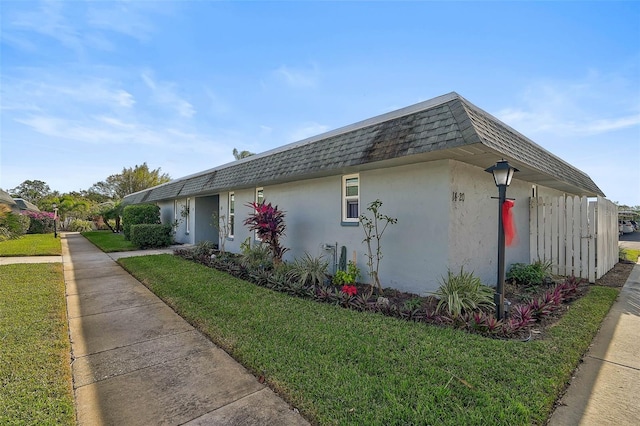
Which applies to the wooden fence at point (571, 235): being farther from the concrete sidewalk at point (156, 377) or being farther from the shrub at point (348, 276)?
the concrete sidewalk at point (156, 377)

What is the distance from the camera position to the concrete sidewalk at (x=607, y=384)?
2.36m

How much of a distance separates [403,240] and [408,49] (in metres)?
5.19

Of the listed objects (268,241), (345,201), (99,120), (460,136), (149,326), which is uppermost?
(99,120)

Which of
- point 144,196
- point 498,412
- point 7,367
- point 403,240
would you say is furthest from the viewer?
point 144,196

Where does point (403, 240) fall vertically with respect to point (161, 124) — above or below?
below

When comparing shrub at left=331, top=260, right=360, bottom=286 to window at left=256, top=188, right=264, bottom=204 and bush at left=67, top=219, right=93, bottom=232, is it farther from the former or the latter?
bush at left=67, top=219, right=93, bottom=232

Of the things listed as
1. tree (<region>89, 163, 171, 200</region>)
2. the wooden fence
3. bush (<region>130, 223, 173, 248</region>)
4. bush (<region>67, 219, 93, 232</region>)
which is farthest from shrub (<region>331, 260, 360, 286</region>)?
tree (<region>89, 163, 171, 200</region>)

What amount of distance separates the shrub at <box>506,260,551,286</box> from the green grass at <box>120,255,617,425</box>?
4.40 feet

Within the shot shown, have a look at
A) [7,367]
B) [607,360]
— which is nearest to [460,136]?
[607,360]

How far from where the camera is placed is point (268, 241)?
7.73 meters

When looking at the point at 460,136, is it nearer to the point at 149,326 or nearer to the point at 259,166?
the point at 149,326

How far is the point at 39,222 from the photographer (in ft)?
77.8

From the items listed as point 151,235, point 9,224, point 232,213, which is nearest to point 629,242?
point 232,213

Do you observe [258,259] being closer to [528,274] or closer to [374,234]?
[374,234]
